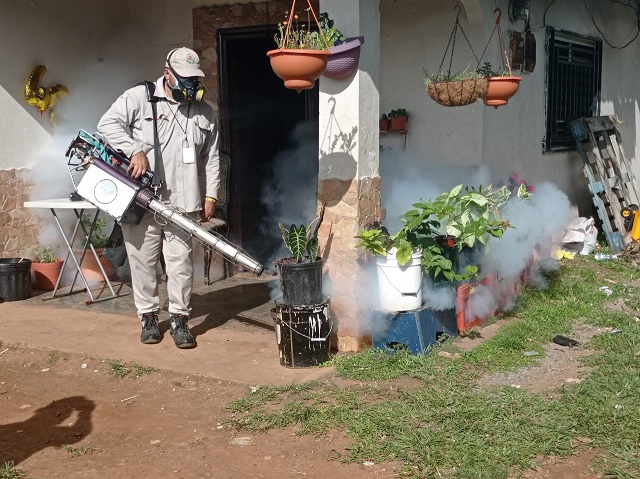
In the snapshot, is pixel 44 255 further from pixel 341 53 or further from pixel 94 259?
pixel 341 53

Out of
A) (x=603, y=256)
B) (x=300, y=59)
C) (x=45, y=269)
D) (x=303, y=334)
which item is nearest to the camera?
(x=300, y=59)

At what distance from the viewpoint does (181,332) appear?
18.7 feet

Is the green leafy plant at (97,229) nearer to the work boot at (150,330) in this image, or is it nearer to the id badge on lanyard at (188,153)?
the work boot at (150,330)

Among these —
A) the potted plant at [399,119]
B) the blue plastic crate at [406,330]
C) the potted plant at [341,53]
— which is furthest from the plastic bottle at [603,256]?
the potted plant at [341,53]

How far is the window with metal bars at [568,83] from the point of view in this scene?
8.86m

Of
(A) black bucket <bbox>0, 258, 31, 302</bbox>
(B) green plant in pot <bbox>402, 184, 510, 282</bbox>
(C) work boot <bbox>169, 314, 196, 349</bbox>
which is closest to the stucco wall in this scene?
(A) black bucket <bbox>0, 258, 31, 302</bbox>

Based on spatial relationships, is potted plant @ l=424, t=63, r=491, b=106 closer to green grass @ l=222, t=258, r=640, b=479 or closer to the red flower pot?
green grass @ l=222, t=258, r=640, b=479

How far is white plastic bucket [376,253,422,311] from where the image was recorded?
17.2ft

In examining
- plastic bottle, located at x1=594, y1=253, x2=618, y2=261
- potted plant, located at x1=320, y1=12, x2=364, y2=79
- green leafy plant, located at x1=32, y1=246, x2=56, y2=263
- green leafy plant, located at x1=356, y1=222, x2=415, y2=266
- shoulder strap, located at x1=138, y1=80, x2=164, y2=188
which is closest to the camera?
potted plant, located at x1=320, y1=12, x2=364, y2=79

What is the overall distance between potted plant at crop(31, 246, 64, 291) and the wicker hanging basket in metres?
4.27

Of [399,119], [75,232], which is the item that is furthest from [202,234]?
[399,119]

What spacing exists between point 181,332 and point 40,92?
353 cm

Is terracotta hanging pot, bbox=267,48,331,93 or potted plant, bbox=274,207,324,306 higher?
terracotta hanging pot, bbox=267,48,331,93

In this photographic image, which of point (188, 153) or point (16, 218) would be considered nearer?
point (188, 153)
